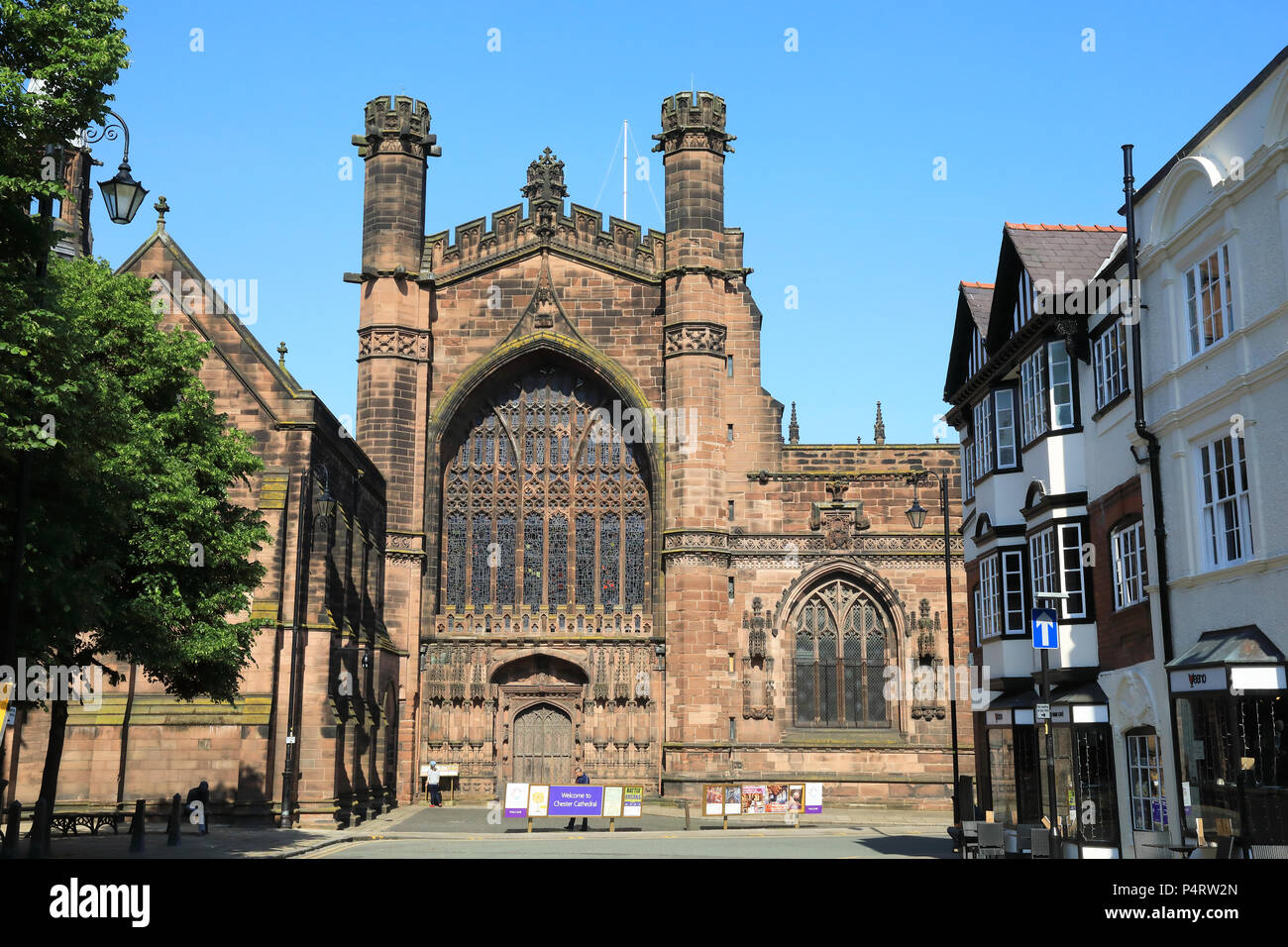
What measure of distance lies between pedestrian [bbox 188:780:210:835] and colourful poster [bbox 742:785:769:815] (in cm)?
1367

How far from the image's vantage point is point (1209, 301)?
18.3 m

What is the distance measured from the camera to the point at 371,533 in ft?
132

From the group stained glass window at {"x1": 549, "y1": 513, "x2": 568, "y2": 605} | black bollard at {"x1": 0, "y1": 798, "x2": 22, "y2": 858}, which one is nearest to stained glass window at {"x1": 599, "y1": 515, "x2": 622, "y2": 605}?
stained glass window at {"x1": 549, "y1": 513, "x2": 568, "y2": 605}

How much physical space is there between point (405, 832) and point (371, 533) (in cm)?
1152

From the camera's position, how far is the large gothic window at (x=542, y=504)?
43.9 m

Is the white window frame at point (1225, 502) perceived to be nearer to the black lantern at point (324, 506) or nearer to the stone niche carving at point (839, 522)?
the black lantern at point (324, 506)

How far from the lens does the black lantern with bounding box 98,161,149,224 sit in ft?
54.6

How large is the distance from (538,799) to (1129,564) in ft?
56.0

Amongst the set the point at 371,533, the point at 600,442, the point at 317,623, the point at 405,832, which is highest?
the point at 600,442

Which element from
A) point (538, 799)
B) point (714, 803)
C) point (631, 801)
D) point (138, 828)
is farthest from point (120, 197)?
point (714, 803)

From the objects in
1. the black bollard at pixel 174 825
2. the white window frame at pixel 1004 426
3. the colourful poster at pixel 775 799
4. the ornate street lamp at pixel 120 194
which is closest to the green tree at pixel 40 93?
the ornate street lamp at pixel 120 194

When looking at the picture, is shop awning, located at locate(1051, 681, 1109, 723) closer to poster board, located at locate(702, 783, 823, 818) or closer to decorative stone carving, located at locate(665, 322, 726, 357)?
poster board, located at locate(702, 783, 823, 818)

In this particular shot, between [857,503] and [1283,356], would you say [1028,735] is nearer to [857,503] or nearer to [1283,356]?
[1283,356]
